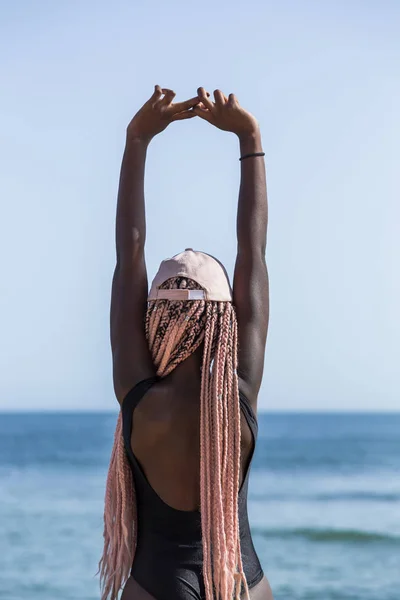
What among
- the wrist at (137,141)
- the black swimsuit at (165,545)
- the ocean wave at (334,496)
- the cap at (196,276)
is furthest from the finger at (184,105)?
the ocean wave at (334,496)

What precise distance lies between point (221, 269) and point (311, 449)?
31.6 m

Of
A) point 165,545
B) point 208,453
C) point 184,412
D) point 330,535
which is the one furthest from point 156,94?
point 330,535

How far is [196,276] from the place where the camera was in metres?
2.50

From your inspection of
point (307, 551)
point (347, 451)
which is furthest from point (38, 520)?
point (347, 451)

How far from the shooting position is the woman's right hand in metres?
2.67

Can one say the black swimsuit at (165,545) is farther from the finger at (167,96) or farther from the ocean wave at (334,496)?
the ocean wave at (334,496)

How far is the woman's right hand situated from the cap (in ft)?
1.23

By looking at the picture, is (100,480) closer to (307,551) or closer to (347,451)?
(307,551)

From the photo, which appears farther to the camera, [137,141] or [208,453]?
[137,141]

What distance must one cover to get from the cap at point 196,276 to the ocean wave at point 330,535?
1118 cm

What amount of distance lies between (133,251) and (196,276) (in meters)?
0.18

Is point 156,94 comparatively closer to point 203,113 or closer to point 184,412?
point 203,113

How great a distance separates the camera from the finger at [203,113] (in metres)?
2.71

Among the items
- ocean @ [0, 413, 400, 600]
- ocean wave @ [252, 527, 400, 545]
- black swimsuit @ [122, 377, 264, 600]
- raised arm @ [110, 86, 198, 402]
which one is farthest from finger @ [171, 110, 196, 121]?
ocean wave @ [252, 527, 400, 545]
